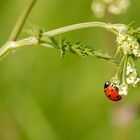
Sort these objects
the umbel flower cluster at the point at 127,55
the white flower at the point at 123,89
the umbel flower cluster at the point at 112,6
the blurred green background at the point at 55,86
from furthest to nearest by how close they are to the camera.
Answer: the blurred green background at the point at 55,86, the umbel flower cluster at the point at 112,6, the white flower at the point at 123,89, the umbel flower cluster at the point at 127,55

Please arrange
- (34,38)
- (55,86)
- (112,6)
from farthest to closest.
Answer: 1. (55,86)
2. (112,6)
3. (34,38)

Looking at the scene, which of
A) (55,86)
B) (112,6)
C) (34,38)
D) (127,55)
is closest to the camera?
(127,55)

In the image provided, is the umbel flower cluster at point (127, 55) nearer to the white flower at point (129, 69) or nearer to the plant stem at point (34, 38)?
the white flower at point (129, 69)

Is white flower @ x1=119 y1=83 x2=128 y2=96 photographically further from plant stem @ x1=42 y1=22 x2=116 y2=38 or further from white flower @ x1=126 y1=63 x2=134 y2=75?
plant stem @ x1=42 y1=22 x2=116 y2=38

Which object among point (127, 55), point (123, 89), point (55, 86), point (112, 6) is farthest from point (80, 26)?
point (55, 86)

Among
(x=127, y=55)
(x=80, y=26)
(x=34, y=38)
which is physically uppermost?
(x=34, y=38)

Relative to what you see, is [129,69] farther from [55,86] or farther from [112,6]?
[55,86]

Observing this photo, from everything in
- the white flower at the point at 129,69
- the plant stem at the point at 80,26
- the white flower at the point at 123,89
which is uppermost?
the plant stem at the point at 80,26

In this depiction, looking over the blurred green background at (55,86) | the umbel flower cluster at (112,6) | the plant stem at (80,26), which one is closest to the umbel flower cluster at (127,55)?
the plant stem at (80,26)

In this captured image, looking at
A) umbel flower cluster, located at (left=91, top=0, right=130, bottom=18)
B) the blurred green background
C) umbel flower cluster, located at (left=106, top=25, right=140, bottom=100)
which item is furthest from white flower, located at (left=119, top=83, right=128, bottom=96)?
the blurred green background
